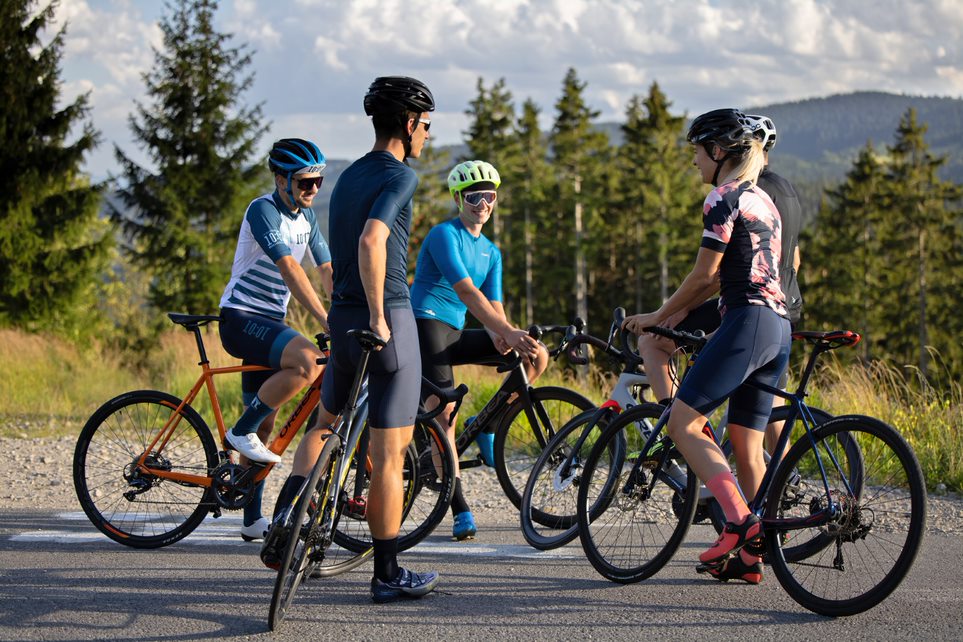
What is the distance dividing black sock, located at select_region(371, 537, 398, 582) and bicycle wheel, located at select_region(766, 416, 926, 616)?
172cm

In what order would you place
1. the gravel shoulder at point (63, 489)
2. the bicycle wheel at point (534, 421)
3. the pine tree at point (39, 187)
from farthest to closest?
the pine tree at point (39, 187) < the gravel shoulder at point (63, 489) < the bicycle wheel at point (534, 421)

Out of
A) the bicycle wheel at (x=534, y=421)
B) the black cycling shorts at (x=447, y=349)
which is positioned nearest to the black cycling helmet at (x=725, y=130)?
the bicycle wheel at (x=534, y=421)

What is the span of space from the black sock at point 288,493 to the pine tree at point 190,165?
30.8m

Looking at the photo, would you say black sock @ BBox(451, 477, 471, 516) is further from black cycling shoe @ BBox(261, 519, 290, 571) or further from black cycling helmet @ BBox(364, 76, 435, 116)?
black cycling helmet @ BBox(364, 76, 435, 116)

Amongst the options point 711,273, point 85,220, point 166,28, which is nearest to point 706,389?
point 711,273

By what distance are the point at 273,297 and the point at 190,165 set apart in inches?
1210

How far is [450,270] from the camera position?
243 inches

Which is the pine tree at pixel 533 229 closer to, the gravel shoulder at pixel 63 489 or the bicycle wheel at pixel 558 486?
the gravel shoulder at pixel 63 489

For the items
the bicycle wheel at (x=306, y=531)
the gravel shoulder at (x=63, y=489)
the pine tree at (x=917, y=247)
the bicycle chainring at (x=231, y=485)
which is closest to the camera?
the bicycle wheel at (x=306, y=531)

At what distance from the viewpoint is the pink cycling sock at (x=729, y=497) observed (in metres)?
4.73

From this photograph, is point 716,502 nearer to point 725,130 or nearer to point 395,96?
point 725,130

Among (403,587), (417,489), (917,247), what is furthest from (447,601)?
(917,247)

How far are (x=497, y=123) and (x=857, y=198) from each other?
21.1 meters

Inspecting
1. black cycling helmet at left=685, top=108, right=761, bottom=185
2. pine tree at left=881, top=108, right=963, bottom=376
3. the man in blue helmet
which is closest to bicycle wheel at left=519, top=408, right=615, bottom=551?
the man in blue helmet
